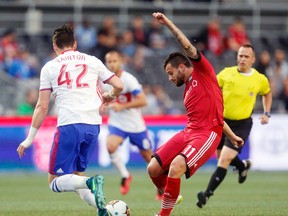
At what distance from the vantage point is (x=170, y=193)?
35.0ft

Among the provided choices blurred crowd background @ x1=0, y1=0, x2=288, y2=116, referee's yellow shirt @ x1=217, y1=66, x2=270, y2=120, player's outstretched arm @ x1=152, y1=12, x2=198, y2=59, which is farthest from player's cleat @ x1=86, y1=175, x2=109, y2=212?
blurred crowd background @ x1=0, y1=0, x2=288, y2=116

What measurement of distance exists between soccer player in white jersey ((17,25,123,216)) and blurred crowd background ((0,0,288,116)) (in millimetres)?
12859

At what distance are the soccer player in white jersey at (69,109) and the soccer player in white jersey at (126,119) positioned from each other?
563 centimetres

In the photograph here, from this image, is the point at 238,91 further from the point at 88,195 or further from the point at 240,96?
the point at 88,195

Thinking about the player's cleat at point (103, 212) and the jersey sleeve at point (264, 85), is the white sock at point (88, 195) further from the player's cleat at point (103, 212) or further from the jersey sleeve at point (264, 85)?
the jersey sleeve at point (264, 85)

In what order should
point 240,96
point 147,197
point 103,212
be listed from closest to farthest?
point 103,212
point 240,96
point 147,197

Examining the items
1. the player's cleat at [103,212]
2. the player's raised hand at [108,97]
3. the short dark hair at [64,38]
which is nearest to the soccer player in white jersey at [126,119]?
the player's raised hand at [108,97]

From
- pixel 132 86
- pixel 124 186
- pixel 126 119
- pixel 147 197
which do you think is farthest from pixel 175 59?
pixel 126 119

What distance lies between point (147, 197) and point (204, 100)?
16.9 ft

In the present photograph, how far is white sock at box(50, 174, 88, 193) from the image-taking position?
1032cm

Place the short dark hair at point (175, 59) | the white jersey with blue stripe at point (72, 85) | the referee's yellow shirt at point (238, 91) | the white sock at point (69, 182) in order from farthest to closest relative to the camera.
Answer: the referee's yellow shirt at point (238, 91) < the short dark hair at point (175, 59) < the white jersey with blue stripe at point (72, 85) < the white sock at point (69, 182)

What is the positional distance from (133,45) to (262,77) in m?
12.1

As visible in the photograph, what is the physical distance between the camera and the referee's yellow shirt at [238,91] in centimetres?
1455

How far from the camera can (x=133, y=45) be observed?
26.5 m
